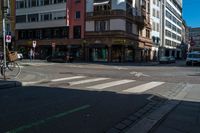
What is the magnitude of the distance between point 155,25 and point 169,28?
22475mm

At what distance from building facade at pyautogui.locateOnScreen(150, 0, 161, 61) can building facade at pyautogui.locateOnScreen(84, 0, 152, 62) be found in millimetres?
15598

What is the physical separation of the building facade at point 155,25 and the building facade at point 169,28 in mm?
4992

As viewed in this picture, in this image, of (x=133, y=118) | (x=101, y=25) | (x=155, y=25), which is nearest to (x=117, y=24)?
(x=101, y=25)

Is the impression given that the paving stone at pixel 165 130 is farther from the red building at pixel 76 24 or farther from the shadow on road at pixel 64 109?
the red building at pixel 76 24

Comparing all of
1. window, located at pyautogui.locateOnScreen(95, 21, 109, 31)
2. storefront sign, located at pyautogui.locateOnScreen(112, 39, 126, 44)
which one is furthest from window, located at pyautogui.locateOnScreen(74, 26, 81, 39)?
storefront sign, located at pyautogui.locateOnScreen(112, 39, 126, 44)

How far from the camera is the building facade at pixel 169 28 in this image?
279ft

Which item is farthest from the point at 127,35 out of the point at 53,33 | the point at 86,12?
the point at 53,33

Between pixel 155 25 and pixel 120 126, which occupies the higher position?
pixel 155 25

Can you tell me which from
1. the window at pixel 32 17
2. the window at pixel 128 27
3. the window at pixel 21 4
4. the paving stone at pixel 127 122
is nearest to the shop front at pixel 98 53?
the window at pixel 128 27

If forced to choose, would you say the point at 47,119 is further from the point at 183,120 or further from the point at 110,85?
the point at 110,85

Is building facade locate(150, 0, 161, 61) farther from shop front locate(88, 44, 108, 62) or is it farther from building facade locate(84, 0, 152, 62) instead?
shop front locate(88, 44, 108, 62)

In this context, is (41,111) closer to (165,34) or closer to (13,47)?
(13,47)

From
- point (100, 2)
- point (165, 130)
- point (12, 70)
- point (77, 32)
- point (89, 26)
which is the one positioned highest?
point (100, 2)

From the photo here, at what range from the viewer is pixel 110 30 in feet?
166
